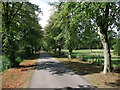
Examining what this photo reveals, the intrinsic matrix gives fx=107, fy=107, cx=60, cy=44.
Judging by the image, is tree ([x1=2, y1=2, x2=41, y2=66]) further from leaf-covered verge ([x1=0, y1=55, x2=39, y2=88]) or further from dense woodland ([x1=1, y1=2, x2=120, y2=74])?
leaf-covered verge ([x1=0, y1=55, x2=39, y2=88])

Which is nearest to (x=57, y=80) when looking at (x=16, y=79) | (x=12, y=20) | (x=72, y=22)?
(x=16, y=79)

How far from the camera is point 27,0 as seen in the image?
12.9m

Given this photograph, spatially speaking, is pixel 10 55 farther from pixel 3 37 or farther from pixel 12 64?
pixel 3 37

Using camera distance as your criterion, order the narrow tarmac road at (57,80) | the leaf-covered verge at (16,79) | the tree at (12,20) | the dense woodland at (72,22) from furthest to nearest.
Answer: the tree at (12,20) → the dense woodland at (72,22) → the leaf-covered verge at (16,79) → the narrow tarmac road at (57,80)

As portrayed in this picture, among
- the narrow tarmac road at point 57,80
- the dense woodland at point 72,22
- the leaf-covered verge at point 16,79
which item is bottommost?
the leaf-covered verge at point 16,79

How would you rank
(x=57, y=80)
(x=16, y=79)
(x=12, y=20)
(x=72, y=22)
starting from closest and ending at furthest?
(x=57, y=80), (x=16, y=79), (x=72, y=22), (x=12, y=20)

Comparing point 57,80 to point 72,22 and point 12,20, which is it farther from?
point 12,20

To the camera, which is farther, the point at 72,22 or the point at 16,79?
the point at 72,22

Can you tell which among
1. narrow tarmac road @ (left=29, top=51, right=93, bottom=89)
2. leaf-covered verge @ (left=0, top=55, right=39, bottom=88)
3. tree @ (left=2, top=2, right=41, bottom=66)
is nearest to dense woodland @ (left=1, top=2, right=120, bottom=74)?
tree @ (left=2, top=2, right=41, bottom=66)

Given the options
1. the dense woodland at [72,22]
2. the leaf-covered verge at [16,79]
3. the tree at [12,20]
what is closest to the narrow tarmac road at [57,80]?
the leaf-covered verge at [16,79]

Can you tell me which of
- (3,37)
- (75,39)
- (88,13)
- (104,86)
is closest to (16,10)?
(3,37)

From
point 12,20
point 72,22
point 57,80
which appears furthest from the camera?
point 12,20

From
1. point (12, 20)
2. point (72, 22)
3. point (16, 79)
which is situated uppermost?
point (12, 20)

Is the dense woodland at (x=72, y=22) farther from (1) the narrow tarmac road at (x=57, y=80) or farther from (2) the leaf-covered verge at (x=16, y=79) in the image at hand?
(2) the leaf-covered verge at (x=16, y=79)
